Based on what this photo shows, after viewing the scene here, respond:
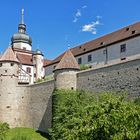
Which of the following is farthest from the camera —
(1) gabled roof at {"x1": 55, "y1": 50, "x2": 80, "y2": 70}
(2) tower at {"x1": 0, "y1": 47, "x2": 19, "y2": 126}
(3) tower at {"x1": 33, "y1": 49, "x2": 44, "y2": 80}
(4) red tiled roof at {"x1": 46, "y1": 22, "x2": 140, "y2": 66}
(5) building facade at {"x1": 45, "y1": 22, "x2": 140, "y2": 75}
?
(3) tower at {"x1": 33, "y1": 49, "x2": 44, "y2": 80}

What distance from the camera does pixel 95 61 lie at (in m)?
41.6

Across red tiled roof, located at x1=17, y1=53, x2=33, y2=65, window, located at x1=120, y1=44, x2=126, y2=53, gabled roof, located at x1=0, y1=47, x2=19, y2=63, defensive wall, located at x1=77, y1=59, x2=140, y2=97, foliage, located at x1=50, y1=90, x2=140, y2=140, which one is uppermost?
red tiled roof, located at x1=17, y1=53, x2=33, y2=65

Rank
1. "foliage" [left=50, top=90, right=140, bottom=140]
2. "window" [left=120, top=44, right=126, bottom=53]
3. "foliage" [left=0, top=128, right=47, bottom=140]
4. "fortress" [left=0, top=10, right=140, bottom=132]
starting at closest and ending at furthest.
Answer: "foliage" [left=50, top=90, right=140, bottom=140] → "fortress" [left=0, top=10, right=140, bottom=132] → "foliage" [left=0, top=128, right=47, bottom=140] → "window" [left=120, top=44, right=126, bottom=53]

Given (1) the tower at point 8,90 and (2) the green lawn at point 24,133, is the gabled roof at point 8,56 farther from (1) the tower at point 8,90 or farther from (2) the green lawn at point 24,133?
(2) the green lawn at point 24,133

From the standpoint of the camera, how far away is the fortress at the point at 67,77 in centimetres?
2745

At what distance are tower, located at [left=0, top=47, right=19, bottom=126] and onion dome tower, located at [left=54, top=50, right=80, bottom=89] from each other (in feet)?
30.3

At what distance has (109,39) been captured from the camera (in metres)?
41.0

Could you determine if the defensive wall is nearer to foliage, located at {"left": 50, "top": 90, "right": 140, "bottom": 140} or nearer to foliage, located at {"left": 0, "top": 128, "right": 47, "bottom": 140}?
foliage, located at {"left": 50, "top": 90, "right": 140, "bottom": 140}

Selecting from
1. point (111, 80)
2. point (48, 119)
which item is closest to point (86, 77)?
point (111, 80)

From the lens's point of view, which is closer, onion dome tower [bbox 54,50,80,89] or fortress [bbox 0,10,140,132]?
fortress [bbox 0,10,140,132]

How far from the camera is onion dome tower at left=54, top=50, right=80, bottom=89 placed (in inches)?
1198

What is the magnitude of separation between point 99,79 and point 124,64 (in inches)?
137

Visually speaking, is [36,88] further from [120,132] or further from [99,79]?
[120,132]

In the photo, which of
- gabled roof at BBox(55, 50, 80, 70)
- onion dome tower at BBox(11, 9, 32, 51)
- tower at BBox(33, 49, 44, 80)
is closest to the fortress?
gabled roof at BBox(55, 50, 80, 70)
